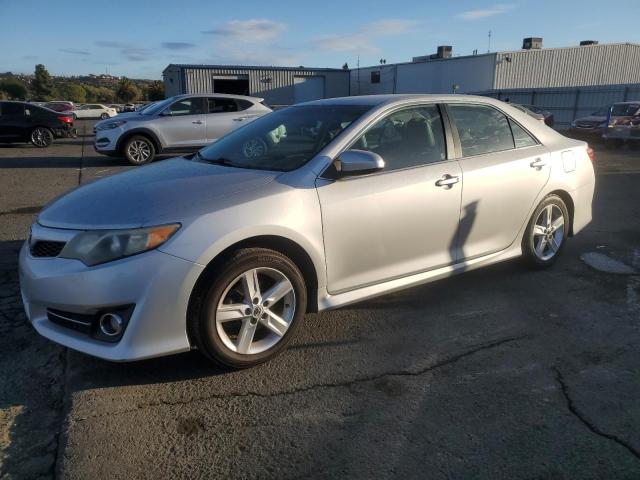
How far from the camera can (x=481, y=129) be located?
4.17 meters

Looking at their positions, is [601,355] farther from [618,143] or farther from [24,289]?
[618,143]

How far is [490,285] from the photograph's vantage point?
4.45 meters

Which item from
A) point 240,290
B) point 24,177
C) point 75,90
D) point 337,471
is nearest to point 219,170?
point 240,290

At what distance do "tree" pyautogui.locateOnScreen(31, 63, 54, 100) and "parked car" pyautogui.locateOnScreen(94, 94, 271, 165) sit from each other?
68.0 m

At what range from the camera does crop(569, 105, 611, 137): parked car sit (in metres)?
18.4

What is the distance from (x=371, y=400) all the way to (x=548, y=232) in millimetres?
2761

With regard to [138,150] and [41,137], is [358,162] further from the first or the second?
[41,137]

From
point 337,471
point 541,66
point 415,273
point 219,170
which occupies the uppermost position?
point 541,66

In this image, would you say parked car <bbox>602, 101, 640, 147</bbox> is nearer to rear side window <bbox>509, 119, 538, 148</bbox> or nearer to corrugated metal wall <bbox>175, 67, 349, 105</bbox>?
rear side window <bbox>509, 119, 538, 148</bbox>

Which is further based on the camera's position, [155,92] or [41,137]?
[155,92]

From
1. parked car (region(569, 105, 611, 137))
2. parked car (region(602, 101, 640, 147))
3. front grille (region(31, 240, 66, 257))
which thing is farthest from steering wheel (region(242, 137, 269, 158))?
parked car (region(569, 105, 611, 137))

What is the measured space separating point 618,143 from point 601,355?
1764 centimetres

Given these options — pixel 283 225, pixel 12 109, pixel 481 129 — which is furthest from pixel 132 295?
pixel 12 109

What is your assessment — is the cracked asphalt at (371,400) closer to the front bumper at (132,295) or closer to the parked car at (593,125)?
the front bumper at (132,295)
